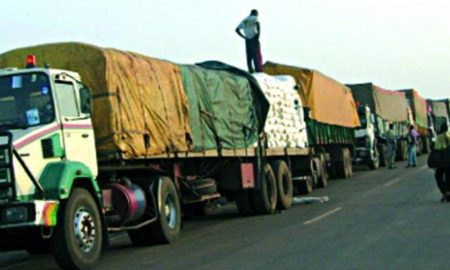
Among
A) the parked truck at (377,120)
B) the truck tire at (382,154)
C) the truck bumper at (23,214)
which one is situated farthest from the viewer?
the truck tire at (382,154)

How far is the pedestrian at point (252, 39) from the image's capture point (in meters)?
20.3

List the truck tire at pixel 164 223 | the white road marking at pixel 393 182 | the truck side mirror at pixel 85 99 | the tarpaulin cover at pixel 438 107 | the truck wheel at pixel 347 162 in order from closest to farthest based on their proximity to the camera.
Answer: the truck side mirror at pixel 85 99 < the truck tire at pixel 164 223 < the white road marking at pixel 393 182 < the truck wheel at pixel 347 162 < the tarpaulin cover at pixel 438 107

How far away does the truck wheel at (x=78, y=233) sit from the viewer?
372 inches

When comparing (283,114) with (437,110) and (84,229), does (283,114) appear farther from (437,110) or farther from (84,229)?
(437,110)

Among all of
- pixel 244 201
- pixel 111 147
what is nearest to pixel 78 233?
pixel 111 147

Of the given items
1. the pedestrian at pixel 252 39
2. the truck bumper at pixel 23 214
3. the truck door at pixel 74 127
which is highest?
the pedestrian at pixel 252 39

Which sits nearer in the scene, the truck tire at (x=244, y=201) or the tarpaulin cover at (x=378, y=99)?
the truck tire at (x=244, y=201)

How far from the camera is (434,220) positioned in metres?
12.9

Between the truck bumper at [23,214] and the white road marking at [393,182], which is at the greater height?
the truck bumper at [23,214]

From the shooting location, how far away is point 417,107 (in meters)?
48.7

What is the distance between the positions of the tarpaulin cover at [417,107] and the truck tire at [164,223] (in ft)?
120

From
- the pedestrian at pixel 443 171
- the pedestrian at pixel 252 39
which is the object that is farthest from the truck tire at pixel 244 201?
the pedestrian at pixel 252 39

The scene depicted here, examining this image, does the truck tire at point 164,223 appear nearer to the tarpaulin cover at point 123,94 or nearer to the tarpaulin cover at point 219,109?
the tarpaulin cover at point 123,94

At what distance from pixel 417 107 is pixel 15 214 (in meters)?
42.2
